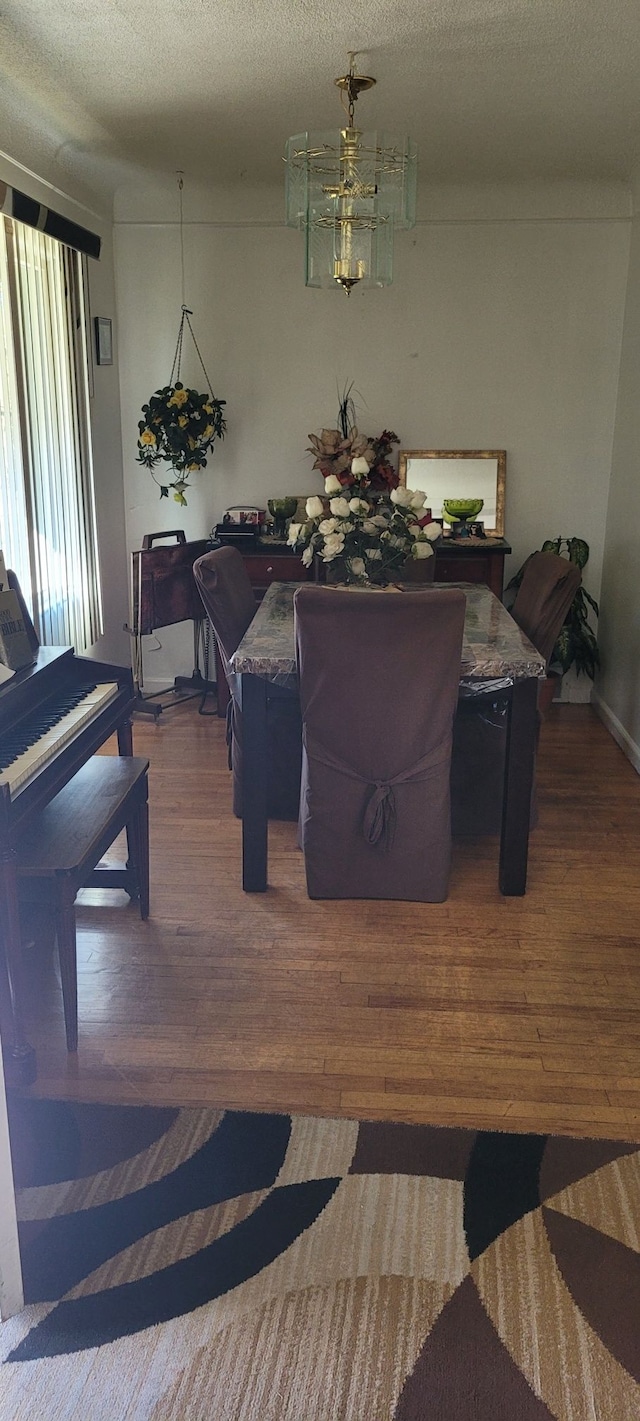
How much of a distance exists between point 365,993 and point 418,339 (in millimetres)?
3653

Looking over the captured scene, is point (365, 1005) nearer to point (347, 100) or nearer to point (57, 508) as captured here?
point (57, 508)

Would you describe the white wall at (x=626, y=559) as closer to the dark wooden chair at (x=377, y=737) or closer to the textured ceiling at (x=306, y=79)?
the textured ceiling at (x=306, y=79)

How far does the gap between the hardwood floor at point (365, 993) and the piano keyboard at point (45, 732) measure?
0.68 m

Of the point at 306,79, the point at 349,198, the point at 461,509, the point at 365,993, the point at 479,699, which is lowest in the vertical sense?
the point at 365,993

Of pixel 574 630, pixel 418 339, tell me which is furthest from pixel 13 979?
pixel 418 339

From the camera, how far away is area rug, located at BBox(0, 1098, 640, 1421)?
168 cm

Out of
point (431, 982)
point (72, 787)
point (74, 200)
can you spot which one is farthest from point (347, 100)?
point (431, 982)

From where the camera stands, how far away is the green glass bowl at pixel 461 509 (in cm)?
539

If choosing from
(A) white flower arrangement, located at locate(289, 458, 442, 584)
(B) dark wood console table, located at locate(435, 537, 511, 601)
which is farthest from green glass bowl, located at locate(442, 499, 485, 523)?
(A) white flower arrangement, located at locate(289, 458, 442, 584)

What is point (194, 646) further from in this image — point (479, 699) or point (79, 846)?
point (79, 846)

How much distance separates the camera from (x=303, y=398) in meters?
5.50

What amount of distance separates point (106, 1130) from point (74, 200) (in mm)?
3895

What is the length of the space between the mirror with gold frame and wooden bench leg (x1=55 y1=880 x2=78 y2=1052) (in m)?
3.59

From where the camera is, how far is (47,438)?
439 cm
